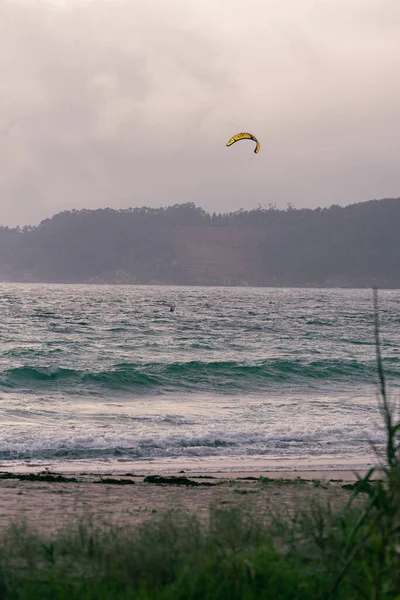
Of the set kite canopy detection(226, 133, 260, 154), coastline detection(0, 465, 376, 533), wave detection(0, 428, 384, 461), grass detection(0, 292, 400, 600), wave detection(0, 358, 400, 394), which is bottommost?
wave detection(0, 358, 400, 394)

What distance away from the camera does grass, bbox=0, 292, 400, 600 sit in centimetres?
395

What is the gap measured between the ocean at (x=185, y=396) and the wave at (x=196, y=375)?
6 centimetres

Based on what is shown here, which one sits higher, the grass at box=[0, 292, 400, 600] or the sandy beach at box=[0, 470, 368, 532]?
the grass at box=[0, 292, 400, 600]

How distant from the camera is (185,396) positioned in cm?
2339

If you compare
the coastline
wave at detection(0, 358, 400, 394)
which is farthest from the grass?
wave at detection(0, 358, 400, 394)

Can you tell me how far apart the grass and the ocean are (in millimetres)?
806

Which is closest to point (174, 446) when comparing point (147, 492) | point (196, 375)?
point (147, 492)

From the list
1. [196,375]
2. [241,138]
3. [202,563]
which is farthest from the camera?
[196,375]

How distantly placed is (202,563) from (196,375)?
2338 cm

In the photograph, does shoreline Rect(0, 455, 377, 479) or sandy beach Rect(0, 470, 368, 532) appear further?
shoreline Rect(0, 455, 377, 479)

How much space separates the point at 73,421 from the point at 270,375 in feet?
39.5

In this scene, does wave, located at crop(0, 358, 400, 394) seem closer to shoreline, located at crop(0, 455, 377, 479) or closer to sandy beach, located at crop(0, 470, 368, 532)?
shoreline, located at crop(0, 455, 377, 479)

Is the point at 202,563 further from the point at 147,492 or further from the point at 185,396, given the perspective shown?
the point at 185,396

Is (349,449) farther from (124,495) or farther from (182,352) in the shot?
(182,352)
